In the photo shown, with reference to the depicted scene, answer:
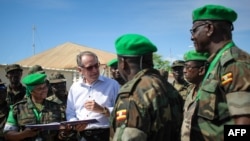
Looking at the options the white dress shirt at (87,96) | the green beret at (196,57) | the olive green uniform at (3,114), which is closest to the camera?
the white dress shirt at (87,96)

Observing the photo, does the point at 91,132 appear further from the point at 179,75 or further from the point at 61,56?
the point at 61,56

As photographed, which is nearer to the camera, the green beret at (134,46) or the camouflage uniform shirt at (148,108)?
the camouflage uniform shirt at (148,108)

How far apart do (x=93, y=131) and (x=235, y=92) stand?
2.38m

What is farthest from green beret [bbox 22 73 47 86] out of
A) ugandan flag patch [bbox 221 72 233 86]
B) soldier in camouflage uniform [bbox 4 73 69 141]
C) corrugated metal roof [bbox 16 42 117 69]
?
corrugated metal roof [bbox 16 42 117 69]

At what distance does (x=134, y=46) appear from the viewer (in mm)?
2482

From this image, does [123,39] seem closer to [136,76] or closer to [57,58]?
[136,76]

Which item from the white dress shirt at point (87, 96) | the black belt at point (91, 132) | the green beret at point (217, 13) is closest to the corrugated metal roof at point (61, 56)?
the white dress shirt at point (87, 96)

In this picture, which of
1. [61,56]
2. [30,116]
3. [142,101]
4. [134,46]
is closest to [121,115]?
[142,101]

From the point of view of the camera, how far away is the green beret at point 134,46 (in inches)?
97.8

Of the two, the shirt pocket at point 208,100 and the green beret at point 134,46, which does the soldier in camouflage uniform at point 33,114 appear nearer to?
the green beret at point 134,46

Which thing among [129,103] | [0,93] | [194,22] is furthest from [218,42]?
[0,93]

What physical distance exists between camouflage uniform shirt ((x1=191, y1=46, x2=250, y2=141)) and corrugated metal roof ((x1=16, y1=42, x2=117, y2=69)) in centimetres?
2513

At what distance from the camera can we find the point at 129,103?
2254 millimetres

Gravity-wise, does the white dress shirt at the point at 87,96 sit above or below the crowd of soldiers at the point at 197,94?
below
